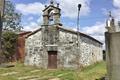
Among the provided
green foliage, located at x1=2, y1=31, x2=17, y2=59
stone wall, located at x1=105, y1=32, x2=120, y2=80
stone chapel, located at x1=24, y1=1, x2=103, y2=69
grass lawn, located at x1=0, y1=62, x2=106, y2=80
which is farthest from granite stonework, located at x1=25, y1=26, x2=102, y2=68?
stone wall, located at x1=105, y1=32, x2=120, y2=80

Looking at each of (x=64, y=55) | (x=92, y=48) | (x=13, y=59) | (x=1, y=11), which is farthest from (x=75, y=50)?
(x=1, y=11)

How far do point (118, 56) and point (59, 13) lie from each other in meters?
15.7

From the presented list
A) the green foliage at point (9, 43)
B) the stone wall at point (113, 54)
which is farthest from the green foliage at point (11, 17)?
the stone wall at point (113, 54)

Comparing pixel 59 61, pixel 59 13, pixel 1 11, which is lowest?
pixel 59 61

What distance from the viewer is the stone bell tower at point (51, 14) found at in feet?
82.7

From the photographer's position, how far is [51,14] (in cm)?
2586

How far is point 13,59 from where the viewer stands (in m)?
30.8

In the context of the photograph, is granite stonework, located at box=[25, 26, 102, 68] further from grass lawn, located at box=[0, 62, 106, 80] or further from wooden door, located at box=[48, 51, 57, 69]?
grass lawn, located at box=[0, 62, 106, 80]

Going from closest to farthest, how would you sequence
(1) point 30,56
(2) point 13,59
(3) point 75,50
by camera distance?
(3) point 75,50, (1) point 30,56, (2) point 13,59

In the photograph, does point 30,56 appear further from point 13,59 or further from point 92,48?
point 92,48

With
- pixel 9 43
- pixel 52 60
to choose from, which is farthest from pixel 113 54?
pixel 9 43

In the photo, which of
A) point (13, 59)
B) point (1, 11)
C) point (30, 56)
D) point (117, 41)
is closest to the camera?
point (1, 11)

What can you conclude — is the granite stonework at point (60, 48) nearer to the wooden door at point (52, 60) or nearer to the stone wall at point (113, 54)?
the wooden door at point (52, 60)

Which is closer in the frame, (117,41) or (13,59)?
(117,41)
